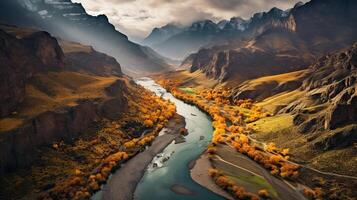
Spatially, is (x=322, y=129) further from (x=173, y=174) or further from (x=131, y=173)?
(x=131, y=173)

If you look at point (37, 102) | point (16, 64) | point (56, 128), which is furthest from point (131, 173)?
point (16, 64)

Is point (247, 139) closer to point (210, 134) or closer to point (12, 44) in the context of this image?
point (210, 134)

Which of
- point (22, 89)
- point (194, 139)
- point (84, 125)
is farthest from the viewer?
point (194, 139)

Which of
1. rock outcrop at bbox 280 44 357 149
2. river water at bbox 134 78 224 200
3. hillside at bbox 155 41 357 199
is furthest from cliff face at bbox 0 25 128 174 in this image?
rock outcrop at bbox 280 44 357 149

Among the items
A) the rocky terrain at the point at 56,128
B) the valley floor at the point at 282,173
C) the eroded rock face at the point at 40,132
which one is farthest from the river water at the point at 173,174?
the eroded rock face at the point at 40,132

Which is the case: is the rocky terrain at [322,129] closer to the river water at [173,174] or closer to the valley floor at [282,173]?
the valley floor at [282,173]

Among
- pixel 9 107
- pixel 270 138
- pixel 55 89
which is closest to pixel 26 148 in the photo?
pixel 9 107
